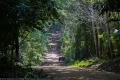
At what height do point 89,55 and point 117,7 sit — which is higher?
point 117,7

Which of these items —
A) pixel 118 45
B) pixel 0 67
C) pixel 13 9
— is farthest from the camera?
pixel 118 45

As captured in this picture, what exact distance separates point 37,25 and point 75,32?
18.9 m

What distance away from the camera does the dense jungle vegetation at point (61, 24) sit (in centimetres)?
1494

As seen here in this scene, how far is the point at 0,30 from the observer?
1529cm

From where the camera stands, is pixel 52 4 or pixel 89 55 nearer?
pixel 52 4

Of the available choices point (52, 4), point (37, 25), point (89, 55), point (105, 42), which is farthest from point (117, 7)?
point (89, 55)

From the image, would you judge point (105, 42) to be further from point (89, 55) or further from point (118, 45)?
point (89, 55)

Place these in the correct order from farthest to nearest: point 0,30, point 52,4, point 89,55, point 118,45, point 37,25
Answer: point 89,55 < point 118,45 < point 37,25 < point 52,4 < point 0,30

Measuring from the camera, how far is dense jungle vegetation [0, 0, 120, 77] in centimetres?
1494

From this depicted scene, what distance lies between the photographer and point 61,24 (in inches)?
1346

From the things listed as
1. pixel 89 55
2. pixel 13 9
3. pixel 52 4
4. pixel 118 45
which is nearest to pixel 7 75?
pixel 13 9

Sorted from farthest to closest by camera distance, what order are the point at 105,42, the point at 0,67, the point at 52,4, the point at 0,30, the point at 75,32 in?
the point at 75,32
the point at 105,42
the point at 52,4
the point at 0,67
the point at 0,30

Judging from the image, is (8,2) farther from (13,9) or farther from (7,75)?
(7,75)

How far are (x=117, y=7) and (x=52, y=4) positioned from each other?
378 centimetres
